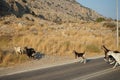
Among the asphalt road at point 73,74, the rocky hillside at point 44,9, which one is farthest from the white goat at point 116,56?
the rocky hillside at point 44,9

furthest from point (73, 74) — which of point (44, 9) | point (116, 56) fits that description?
point (44, 9)

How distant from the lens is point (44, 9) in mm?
87812

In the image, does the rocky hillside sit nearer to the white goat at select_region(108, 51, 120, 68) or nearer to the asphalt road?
the white goat at select_region(108, 51, 120, 68)

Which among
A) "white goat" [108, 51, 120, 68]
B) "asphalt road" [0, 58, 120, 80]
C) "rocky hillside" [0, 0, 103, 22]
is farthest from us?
"rocky hillside" [0, 0, 103, 22]

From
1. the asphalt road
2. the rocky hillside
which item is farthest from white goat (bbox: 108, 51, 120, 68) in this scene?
the rocky hillside

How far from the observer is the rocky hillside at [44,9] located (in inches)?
2437

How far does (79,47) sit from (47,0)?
243 feet

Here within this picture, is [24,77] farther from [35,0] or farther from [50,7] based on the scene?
[50,7]

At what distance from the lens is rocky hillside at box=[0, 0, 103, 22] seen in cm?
6191

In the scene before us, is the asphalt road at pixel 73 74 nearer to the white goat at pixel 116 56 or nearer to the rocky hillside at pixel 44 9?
the white goat at pixel 116 56

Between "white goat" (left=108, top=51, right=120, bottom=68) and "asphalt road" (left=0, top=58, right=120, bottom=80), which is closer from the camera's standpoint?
"asphalt road" (left=0, top=58, right=120, bottom=80)

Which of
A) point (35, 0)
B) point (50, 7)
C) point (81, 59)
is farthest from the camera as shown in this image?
point (50, 7)

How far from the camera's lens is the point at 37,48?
2558cm

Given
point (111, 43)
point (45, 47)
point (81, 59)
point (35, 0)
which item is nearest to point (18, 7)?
point (35, 0)
